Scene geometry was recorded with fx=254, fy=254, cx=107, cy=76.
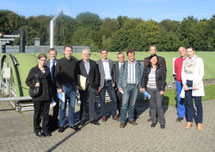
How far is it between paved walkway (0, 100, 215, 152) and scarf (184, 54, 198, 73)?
1.48 meters

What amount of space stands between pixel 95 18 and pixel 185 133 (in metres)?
79.9

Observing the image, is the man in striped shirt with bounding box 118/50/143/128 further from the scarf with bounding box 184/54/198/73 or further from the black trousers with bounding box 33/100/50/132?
the black trousers with bounding box 33/100/50/132

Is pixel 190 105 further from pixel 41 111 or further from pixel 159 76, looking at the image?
pixel 41 111

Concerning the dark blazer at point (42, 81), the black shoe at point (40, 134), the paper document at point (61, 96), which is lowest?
the black shoe at point (40, 134)

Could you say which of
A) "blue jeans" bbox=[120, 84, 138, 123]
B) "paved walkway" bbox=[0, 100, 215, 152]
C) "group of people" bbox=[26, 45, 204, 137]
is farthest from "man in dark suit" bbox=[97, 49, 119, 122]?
"paved walkway" bbox=[0, 100, 215, 152]

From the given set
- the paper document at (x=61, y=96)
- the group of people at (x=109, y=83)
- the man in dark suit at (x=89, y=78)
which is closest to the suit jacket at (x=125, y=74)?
the group of people at (x=109, y=83)

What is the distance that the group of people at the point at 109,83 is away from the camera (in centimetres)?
570

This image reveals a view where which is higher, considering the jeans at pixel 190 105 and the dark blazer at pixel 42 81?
the dark blazer at pixel 42 81

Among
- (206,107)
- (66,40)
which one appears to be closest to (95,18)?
(66,40)

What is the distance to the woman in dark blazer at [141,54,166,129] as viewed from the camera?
634cm

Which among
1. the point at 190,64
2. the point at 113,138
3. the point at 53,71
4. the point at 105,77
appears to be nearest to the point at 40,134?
the point at 53,71

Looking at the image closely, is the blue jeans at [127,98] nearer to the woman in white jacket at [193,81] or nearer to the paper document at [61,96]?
the woman in white jacket at [193,81]

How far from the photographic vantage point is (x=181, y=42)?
143 feet

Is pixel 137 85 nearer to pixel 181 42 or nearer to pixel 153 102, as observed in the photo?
pixel 153 102
